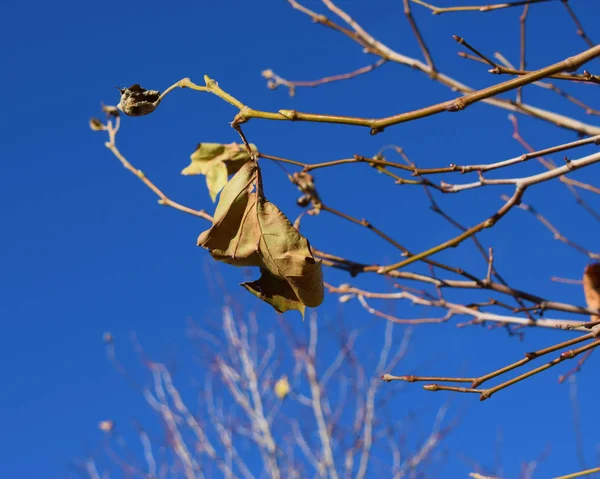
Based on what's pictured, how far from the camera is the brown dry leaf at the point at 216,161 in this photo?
60.6 inches

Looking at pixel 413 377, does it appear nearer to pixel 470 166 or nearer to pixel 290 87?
pixel 470 166

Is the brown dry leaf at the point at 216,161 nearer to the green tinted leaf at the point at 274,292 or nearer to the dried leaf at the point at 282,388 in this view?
the green tinted leaf at the point at 274,292

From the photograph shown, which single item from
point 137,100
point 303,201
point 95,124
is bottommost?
point 137,100

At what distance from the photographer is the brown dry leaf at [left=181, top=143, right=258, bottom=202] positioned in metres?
1.54

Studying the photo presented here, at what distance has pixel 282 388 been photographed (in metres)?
7.61

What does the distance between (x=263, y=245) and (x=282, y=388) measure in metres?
6.83

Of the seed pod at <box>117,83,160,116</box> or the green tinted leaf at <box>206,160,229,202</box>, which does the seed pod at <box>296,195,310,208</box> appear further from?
the seed pod at <box>117,83,160,116</box>

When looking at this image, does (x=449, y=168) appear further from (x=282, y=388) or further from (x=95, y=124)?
(x=282, y=388)

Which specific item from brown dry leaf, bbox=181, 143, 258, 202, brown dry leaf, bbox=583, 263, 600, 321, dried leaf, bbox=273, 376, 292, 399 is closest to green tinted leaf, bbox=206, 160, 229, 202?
brown dry leaf, bbox=181, 143, 258, 202

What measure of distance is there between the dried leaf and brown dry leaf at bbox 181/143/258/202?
6.29m

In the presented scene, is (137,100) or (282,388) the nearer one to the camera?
(137,100)

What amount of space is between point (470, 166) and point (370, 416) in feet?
23.3

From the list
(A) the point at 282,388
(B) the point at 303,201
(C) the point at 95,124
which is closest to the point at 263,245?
(B) the point at 303,201

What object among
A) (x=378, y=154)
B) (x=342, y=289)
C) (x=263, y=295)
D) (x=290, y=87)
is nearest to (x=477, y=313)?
(x=342, y=289)
